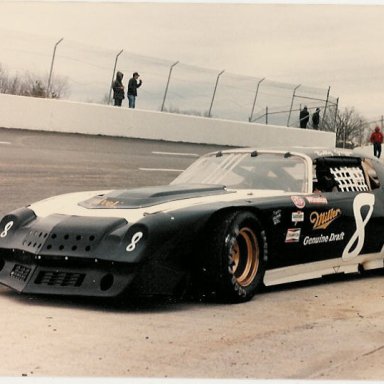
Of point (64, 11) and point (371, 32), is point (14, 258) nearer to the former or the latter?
point (64, 11)

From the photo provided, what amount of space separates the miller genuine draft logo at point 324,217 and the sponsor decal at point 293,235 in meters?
0.20

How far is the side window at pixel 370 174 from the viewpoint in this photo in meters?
7.18

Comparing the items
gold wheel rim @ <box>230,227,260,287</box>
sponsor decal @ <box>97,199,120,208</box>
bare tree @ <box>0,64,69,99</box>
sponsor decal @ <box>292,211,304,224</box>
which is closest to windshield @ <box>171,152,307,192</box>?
sponsor decal @ <box>292,211,304,224</box>

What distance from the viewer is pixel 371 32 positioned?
5.88 meters

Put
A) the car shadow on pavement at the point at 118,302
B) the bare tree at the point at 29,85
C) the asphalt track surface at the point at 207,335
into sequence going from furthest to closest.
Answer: the bare tree at the point at 29,85 < the car shadow on pavement at the point at 118,302 < the asphalt track surface at the point at 207,335

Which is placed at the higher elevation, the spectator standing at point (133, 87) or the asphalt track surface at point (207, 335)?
the spectator standing at point (133, 87)

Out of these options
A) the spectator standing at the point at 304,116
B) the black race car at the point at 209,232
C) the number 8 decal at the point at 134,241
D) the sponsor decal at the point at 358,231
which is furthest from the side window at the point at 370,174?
the spectator standing at the point at 304,116

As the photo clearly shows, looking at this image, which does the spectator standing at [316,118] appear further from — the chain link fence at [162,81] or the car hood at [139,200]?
the car hood at [139,200]

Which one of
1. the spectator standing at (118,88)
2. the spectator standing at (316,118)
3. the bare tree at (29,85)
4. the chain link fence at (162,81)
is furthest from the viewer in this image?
the spectator standing at (118,88)

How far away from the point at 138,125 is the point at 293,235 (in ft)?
44.0

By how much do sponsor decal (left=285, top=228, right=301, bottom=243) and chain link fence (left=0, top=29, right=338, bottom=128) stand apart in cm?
381

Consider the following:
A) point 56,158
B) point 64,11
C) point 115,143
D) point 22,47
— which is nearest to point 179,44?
point 64,11

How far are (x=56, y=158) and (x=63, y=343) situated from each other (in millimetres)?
10452

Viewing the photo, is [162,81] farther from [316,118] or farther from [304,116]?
[304,116]
